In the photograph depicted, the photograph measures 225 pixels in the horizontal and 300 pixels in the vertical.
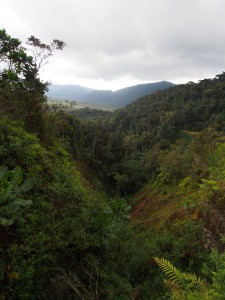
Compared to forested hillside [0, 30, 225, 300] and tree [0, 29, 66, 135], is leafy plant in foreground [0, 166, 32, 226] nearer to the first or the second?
forested hillside [0, 30, 225, 300]

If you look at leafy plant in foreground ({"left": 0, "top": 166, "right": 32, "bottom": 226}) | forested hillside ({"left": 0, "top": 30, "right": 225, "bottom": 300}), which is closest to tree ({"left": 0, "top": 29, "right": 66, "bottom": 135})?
forested hillside ({"left": 0, "top": 30, "right": 225, "bottom": 300})

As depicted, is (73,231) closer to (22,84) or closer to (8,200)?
(8,200)

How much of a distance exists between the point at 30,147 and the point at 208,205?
730 centimetres

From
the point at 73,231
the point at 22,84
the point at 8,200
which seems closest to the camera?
the point at 8,200

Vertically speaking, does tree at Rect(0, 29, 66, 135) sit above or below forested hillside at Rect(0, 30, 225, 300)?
above

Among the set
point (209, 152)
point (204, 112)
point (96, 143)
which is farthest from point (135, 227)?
point (204, 112)

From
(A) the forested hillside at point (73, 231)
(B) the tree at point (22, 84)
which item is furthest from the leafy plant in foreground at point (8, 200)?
(B) the tree at point (22, 84)

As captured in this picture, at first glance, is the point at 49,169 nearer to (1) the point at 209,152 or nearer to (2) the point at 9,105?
(2) the point at 9,105

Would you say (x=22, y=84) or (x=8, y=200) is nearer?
(x=8, y=200)

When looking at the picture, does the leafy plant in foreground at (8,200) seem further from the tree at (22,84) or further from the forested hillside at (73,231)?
the tree at (22,84)

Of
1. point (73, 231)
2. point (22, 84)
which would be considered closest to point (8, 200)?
point (73, 231)

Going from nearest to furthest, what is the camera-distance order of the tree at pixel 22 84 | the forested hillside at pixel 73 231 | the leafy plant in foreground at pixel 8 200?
1. the forested hillside at pixel 73 231
2. the leafy plant in foreground at pixel 8 200
3. the tree at pixel 22 84

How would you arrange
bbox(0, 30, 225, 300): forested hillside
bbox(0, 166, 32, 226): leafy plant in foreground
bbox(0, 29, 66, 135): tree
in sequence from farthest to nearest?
bbox(0, 29, 66, 135): tree
bbox(0, 166, 32, 226): leafy plant in foreground
bbox(0, 30, 225, 300): forested hillside

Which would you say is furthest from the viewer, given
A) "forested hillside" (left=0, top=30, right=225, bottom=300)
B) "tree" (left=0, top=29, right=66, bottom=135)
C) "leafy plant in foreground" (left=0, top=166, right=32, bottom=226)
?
"tree" (left=0, top=29, right=66, bottom=135)
